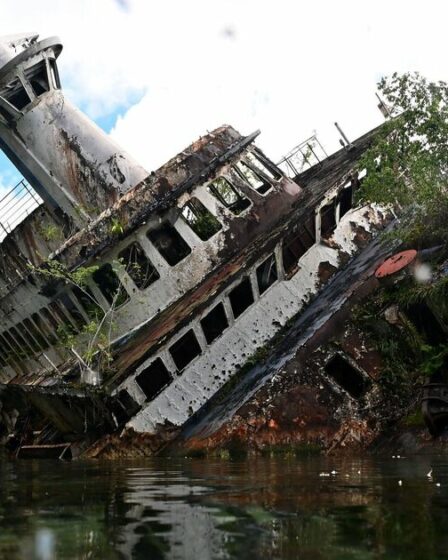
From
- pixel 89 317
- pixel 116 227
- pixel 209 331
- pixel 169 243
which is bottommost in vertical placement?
pixel 209 331

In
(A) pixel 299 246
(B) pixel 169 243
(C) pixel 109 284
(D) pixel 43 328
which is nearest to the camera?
(C) pixel 109 284

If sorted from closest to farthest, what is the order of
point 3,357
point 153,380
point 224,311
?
point 224,311
point 153,380
point 3,357

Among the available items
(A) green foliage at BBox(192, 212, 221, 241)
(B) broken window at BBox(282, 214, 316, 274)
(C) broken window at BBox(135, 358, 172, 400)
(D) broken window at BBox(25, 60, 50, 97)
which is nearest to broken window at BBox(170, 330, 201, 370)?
(C) broken window at BBox(135, 358, 172, 400)

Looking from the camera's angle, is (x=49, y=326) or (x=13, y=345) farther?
(x=13, y=345)

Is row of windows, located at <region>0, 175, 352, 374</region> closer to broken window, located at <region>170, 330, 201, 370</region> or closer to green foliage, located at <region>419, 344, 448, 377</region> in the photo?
broken window, located at <region>170, 330, 201, 370</region>

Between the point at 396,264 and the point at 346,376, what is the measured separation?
82.4 inches

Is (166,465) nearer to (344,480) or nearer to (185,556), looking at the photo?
(344,480)

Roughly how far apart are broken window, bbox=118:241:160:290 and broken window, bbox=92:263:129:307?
0.33 meters

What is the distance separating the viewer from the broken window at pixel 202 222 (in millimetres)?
15461

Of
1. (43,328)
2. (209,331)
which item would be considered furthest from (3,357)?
(209,331)

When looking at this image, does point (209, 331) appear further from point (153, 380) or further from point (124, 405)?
point (124, 405)

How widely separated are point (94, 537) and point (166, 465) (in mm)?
6288

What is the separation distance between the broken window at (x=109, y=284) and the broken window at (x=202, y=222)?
203 cm

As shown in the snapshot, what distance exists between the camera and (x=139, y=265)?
14.5 meters
